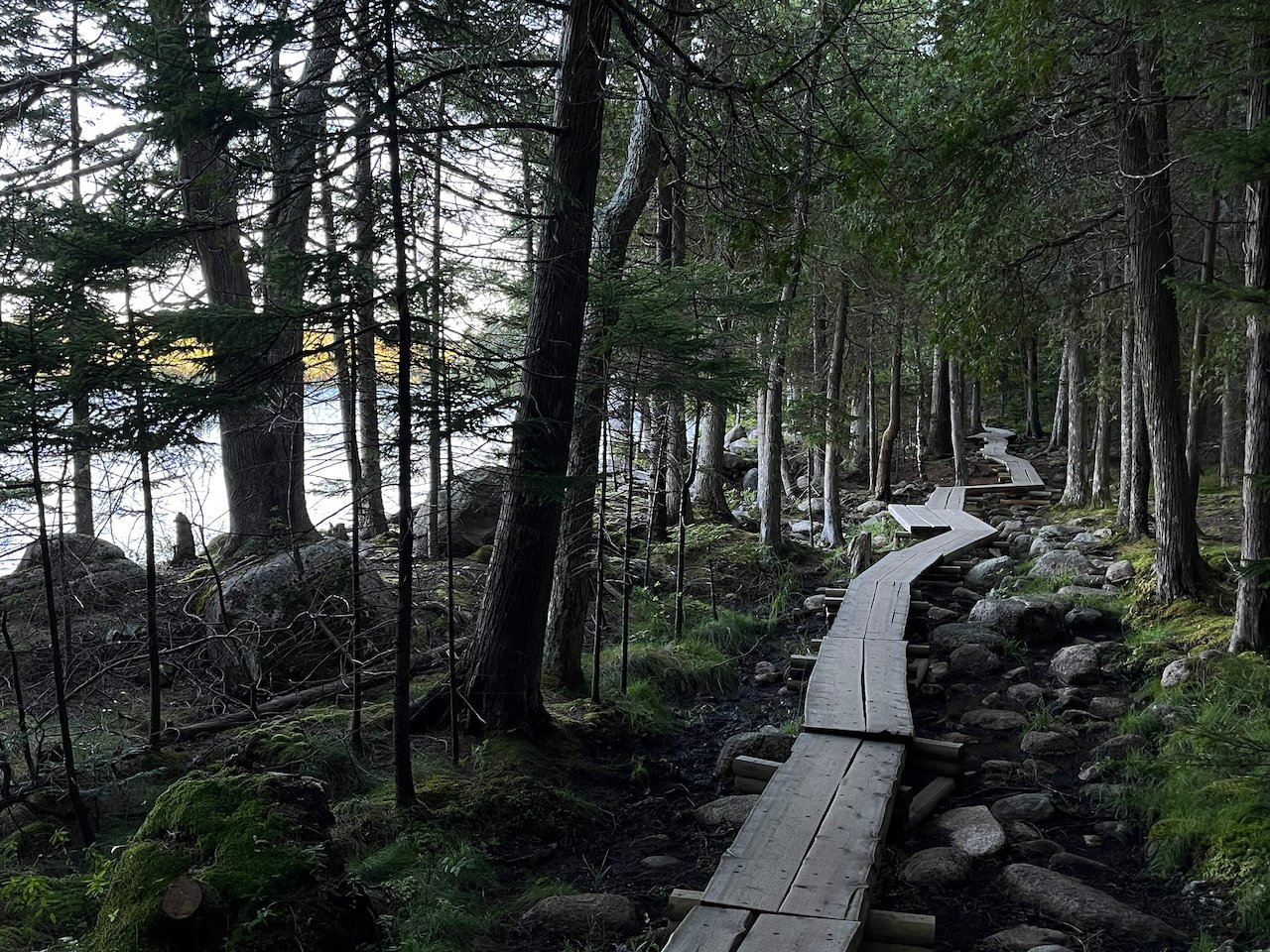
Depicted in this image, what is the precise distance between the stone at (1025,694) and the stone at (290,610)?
545 cm

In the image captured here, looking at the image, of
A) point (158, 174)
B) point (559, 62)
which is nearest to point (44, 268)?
point (158, 174)

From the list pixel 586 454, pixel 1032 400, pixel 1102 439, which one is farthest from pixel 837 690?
pixel 1032 400

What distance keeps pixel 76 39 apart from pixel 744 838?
370 inches

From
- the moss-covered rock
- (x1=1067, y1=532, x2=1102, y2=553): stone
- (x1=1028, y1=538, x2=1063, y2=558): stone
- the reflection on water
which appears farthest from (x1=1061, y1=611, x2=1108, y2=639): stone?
the moss-covered rock

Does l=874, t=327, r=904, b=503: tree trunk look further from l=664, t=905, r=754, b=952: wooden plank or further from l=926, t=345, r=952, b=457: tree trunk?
l=664, t=905, r=754, b=952: wooden plank

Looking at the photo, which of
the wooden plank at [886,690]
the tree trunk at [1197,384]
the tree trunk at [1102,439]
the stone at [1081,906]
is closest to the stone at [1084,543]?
the tree trunk at [1197,384]

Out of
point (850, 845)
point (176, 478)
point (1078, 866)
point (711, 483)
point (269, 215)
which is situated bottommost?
point (1078, 866)

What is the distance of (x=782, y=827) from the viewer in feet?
16.3

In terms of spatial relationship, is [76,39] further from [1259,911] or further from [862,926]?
[1259,911]

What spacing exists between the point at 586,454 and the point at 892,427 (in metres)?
13.8

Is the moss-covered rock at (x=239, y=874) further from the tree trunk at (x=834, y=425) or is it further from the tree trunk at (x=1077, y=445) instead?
the tree trunk at (x=1077, y=445)

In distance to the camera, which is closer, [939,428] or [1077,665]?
[1077,665]

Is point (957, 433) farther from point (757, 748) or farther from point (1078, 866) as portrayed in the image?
point (1078, 866)

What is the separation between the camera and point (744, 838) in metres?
4.85
